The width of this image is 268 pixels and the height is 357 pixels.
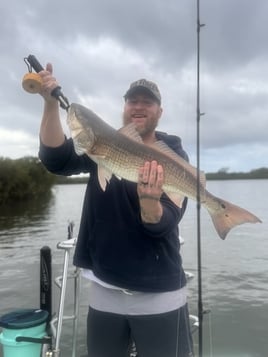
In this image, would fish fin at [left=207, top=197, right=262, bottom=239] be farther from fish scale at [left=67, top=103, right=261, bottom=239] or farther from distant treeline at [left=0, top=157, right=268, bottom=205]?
distant treeline at [left=0, top=157, right=268, bottom=205]

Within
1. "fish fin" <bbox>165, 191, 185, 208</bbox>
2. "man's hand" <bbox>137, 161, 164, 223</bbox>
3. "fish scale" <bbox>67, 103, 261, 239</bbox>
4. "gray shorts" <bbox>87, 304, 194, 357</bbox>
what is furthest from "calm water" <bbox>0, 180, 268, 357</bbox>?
"man's hand" <bbox>137, 161, 164, 223</bbox>

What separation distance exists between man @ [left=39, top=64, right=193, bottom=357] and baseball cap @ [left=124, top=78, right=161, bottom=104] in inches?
24.3

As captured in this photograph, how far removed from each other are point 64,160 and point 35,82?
582 millimetres

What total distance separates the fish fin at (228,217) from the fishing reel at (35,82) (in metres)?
1.28

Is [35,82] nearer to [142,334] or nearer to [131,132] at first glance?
[131,132]

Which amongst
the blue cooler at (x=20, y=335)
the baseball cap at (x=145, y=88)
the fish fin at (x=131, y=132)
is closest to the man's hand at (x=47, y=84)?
the fish fin at (x=131, y=132)

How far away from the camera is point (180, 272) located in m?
2.89

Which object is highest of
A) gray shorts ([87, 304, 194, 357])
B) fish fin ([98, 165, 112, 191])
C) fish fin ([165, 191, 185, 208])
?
fish fin ([98, 165, 112, 191])

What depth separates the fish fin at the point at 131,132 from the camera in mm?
2768

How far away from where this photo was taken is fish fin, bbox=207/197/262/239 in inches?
109

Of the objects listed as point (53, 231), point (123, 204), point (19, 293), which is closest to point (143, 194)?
point (123, 204)

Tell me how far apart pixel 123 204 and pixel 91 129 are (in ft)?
1.88

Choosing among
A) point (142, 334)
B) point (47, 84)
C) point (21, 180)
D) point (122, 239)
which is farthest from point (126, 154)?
point (21, 180)

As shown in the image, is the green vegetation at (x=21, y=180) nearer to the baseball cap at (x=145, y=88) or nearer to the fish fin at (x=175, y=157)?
the baseball cap at (x=145, y=88)
